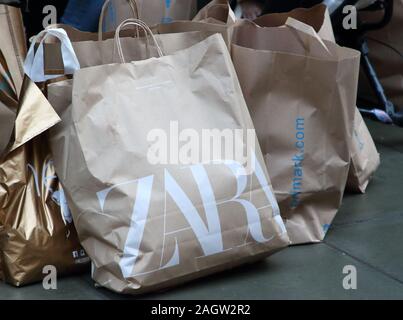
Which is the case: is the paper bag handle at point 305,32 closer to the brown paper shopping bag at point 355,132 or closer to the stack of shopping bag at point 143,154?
the stack of shopping bag at point 143,154

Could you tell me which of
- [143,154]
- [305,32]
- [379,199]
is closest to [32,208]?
[143,154]

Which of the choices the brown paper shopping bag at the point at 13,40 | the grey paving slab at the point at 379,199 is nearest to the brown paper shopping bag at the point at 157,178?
the brown paper shopping bag at the point at 13,40

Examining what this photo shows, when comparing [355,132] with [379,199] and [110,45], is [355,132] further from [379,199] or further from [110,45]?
[110,45]

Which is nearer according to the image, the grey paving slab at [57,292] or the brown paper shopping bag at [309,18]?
the grey paving slab at [57,292]

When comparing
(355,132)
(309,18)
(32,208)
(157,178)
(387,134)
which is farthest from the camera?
(387,134)

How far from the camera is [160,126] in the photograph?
8.95 feet

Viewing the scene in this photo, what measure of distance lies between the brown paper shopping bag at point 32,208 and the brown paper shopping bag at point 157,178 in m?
0.08

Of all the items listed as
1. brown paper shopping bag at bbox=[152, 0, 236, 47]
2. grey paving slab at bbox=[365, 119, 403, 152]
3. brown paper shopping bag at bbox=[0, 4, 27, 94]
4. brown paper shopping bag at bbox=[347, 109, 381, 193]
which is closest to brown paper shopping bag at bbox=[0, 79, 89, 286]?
brown paper shopping bag at bbox=[0, 4, 27, 94]

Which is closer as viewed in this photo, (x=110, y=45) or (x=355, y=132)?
(x=110, y=45)

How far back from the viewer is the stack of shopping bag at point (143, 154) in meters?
2.65

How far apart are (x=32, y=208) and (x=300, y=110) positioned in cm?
101

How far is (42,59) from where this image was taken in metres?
2.81

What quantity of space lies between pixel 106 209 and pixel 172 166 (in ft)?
0.80

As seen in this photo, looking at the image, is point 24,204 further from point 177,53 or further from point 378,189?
point 378,189
